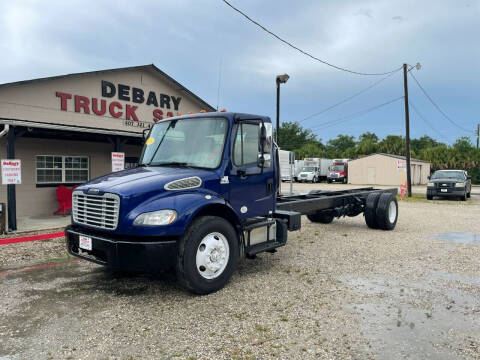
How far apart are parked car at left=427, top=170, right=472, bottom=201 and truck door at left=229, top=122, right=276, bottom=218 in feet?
Answer: 56.2

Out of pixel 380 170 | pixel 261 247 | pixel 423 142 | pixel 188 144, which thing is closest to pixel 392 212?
pixel 261 247

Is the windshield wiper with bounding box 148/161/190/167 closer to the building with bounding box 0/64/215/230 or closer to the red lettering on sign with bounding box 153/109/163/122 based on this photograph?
the building with bounding box 0/64/215/230

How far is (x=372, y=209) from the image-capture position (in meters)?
9.57

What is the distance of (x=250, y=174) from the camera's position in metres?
5.22

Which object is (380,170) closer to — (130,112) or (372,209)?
(130,112)

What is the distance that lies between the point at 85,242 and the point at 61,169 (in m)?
9.29

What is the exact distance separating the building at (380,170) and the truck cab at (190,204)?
34540mm

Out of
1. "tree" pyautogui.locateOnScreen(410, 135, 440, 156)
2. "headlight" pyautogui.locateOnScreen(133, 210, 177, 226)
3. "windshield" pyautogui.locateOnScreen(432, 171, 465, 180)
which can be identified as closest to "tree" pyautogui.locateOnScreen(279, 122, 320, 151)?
"tree" pyautogui.locateOnScreen(410, 135, 440, 156)

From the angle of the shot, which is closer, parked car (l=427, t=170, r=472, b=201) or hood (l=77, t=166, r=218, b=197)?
hood (l=77, t=166, r=218, b=197)

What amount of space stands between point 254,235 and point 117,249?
6.68 ft

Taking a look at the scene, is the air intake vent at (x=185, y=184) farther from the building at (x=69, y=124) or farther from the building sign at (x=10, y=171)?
the building at (x=69, y=124)

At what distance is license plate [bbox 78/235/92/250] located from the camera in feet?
14.5

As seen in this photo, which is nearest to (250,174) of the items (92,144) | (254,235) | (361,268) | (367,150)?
(254,235)

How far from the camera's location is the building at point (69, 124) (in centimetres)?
1121
